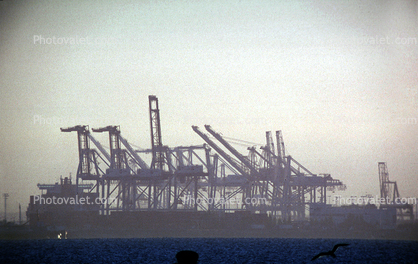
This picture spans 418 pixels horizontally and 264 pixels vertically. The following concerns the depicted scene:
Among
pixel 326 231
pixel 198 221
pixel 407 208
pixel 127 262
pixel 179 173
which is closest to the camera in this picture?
pixel 127 262

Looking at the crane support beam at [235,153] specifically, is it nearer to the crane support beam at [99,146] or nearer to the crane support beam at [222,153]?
the crane support beam at [222,153]

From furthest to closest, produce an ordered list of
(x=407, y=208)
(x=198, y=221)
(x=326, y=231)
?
(x=407, y=208) < (x=326, y=231) < (x=198, y=221)

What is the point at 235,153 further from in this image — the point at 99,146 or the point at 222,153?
the point at 99,146

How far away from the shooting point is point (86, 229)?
117062 millimetres

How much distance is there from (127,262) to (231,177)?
5286cm

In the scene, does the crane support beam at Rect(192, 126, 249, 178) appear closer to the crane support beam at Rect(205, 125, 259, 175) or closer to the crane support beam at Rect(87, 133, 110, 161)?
the crane support beam at Rect(205, 125, 259, 175)

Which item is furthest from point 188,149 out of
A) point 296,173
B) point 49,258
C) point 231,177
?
point 49,258

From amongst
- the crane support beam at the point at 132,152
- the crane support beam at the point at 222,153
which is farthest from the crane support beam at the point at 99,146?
the crane support beam at the point at 222,153

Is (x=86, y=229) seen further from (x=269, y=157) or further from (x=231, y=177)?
(x=269, y=157)

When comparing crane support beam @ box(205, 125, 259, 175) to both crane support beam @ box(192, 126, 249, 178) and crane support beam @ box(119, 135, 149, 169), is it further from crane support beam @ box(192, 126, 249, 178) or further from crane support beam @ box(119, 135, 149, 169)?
crane support beam @ box(119, 135, 149, 169)

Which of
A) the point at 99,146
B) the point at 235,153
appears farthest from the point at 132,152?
the point at 235,153

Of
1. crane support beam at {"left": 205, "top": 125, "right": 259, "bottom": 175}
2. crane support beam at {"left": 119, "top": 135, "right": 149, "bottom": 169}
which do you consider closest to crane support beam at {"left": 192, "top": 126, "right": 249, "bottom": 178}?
crane support beam at {"left": 205, "top": 125, "right": 259, "bottom": 175}

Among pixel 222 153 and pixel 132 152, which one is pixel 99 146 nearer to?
pixel 132 152

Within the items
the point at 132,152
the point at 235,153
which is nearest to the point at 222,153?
the point at 235,153
